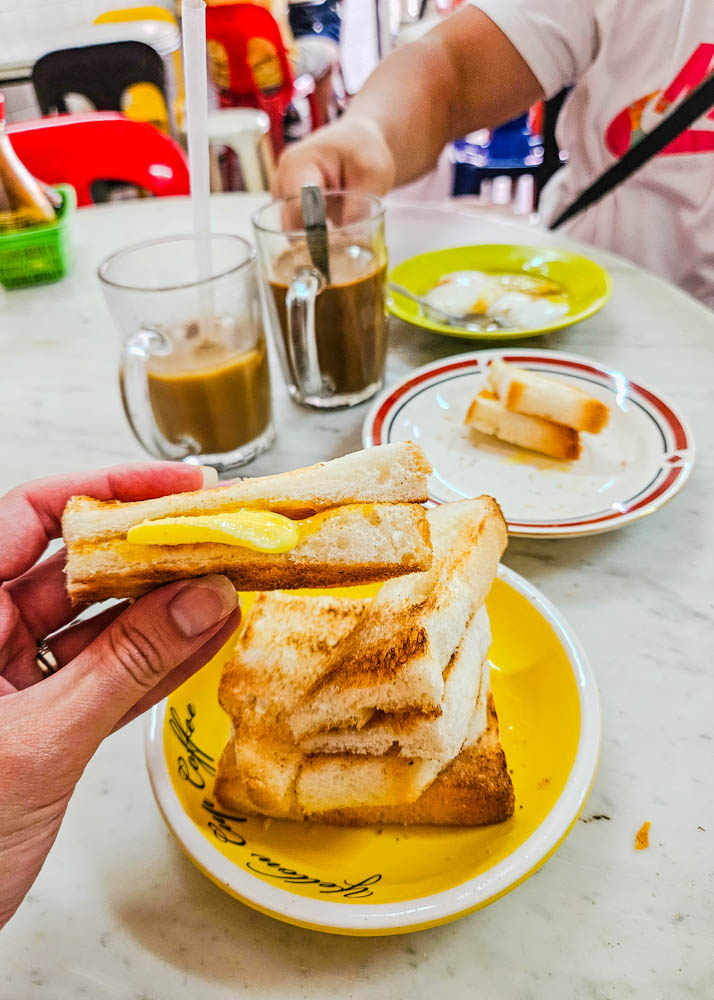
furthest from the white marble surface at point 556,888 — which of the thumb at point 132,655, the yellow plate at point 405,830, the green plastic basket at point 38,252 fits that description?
the green plastic basket at point 38,252

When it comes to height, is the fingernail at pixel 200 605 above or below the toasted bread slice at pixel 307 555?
below

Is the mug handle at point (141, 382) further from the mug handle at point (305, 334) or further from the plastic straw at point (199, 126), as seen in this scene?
the mug handle at point (305, 334)

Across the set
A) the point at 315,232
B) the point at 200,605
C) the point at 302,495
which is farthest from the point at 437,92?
the point at 200,605

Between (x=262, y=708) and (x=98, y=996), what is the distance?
0.86 feet

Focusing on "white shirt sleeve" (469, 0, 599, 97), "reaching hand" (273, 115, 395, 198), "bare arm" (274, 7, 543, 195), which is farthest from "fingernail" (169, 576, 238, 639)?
"white shirt sleeve" (469, 0, 599, 97)

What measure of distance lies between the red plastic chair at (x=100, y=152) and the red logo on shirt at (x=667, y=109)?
1364 mm

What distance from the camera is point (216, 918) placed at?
0.65m

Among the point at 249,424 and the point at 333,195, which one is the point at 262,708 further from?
the point at 333,195

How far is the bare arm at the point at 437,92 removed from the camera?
1789 millimetres

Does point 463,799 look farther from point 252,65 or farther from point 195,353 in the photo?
point 252,65

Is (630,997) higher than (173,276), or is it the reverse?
(173,276)

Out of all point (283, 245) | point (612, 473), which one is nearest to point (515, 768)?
point (612, 473)

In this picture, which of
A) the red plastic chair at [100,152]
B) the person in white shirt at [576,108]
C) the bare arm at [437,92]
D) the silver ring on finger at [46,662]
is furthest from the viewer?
the red plastic chair at [100,152]

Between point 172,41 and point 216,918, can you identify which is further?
point 172,41
